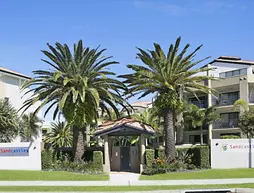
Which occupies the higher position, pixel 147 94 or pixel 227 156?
pixel 147 94

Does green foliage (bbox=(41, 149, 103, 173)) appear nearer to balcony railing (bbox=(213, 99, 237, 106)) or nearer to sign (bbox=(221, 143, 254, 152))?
sign (bbox=(221, 143, 254, 152))

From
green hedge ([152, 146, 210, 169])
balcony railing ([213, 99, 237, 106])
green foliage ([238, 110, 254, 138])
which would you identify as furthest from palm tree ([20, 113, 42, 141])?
balcony railing ([213, 99, 237, 106])

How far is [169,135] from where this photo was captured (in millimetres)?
30062

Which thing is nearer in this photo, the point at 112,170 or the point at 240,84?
the point at 112,170

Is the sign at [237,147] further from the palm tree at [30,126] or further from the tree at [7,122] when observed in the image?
the palm tree at [30,126]

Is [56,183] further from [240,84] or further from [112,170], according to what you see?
[240,84]

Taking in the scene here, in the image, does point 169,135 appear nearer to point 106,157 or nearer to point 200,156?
point 200,156

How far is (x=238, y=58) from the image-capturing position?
217 feet

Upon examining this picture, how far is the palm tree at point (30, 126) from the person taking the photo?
4591 centimetres

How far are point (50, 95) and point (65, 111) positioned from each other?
1.87 metres

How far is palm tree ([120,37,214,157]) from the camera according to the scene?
2955 centimetres

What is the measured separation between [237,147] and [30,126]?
28920 mm

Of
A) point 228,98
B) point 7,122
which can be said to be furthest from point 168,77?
point 228,98

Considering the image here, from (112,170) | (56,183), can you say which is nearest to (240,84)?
(112,170)
